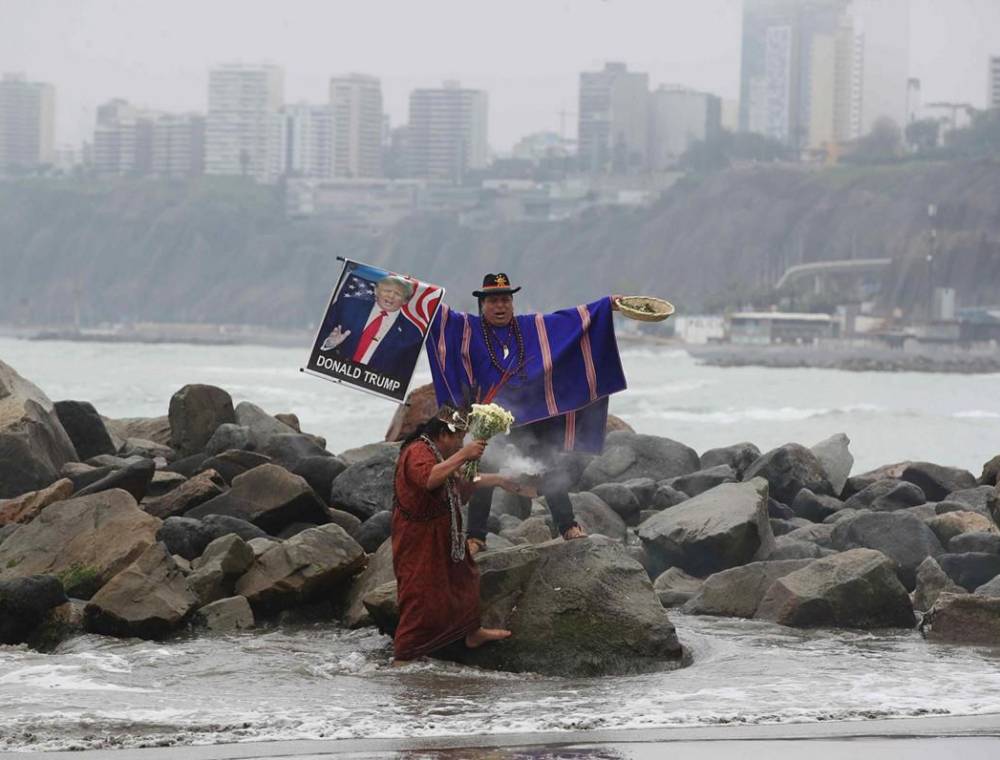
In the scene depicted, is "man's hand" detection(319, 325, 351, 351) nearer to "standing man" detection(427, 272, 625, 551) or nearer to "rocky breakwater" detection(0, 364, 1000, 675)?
"standing man" detection(427, 272, 625, 551)

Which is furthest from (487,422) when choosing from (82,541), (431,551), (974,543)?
(974,543)

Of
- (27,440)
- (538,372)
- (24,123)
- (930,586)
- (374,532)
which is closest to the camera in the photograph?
(538,372)

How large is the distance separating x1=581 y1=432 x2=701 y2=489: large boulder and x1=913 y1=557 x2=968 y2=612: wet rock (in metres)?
4.09

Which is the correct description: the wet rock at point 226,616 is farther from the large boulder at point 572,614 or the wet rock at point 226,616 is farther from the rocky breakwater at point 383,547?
the large boulder at point 572,614

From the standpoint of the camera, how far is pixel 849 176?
371 feet

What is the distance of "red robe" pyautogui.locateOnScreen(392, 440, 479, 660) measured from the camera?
22.3ft

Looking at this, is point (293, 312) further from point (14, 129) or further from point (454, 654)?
point (454, 654)

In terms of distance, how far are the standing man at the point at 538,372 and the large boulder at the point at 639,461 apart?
4.54 meters

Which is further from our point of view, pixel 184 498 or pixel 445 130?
pixel 445 130

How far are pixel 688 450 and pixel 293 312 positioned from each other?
98595 millimetres

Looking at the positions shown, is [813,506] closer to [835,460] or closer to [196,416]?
[835,460]

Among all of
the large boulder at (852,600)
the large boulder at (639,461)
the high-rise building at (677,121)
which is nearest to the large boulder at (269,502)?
the large boulder at (852,600)

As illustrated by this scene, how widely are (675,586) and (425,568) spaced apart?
2.50 metres

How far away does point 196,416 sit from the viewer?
11.5 metres
